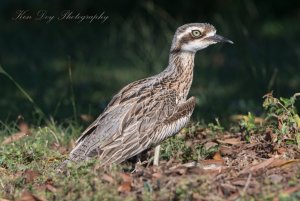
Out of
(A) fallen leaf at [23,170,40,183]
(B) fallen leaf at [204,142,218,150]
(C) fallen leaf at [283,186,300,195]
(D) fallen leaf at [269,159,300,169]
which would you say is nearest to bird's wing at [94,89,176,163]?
(B) fallen leaf at [204,142,218,150]

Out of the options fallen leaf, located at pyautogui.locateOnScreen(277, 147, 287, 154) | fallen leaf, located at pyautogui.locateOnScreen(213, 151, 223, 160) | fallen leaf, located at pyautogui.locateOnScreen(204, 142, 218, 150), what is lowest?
fallen leaf, located at pyautogui.locateOnScreen(213, 151, 223, 160)

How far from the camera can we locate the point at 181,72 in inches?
362

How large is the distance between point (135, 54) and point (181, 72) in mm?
6533

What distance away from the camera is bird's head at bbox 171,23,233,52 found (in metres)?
9.27

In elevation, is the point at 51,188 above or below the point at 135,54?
below

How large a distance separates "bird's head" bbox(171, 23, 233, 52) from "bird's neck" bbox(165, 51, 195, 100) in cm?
7

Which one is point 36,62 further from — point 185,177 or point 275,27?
point 185,177

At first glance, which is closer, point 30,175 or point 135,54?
point 30,175

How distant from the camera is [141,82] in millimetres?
9055

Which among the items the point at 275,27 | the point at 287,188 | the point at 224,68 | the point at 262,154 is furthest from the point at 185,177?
the point at 275,27

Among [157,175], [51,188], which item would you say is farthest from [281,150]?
[51,188]

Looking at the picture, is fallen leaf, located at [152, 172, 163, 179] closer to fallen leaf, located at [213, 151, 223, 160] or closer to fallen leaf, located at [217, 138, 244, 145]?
fallen leaf, located at [213, 151, 223, 160]

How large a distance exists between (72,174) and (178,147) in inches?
65.5

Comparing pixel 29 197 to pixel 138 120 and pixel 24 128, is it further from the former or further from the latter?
pixel 24 128
